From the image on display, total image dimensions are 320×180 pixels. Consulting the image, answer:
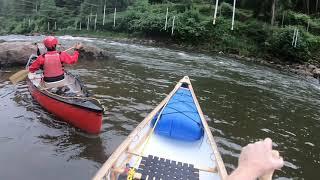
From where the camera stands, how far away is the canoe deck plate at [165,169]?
4895mm

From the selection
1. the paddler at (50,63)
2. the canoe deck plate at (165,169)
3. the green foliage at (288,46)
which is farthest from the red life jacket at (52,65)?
the green foliage at (288,46)

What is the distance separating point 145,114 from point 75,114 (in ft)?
7.43

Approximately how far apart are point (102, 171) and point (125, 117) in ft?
16.0

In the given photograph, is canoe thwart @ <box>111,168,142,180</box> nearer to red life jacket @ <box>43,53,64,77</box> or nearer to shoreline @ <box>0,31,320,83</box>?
red life jacket @ <box>43,53,64,77</box>

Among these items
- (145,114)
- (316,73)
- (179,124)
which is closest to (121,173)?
(179,124)

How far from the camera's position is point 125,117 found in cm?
934

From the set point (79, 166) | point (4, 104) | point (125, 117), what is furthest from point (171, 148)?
point (4, 104)

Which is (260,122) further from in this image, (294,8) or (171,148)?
(294,8)

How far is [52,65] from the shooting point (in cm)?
920

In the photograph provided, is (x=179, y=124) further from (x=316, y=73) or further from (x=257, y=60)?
(x=257, y=60)

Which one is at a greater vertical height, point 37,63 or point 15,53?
point 37,63

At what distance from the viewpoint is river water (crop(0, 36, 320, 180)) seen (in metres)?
6.98

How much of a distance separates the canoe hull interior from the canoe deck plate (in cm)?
249

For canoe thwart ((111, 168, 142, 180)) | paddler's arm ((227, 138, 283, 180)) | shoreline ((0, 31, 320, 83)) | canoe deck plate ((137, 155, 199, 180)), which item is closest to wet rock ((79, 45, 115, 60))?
shoreline ((0, 31, 320, 83))
